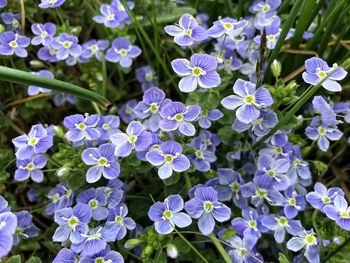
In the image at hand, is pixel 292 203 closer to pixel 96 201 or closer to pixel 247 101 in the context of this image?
pixel 247 101

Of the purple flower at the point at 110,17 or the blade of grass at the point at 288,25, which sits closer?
the blade of grass at the point at 288,25

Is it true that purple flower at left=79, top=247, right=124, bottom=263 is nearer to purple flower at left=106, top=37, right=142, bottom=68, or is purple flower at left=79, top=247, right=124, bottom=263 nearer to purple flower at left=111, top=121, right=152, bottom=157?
purple flower at left=111, top=121, right=152, bottom=157

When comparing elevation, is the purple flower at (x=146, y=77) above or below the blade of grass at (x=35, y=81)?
below

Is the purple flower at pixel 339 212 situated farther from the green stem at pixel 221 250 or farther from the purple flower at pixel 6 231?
the purple flower at pixel 6 231

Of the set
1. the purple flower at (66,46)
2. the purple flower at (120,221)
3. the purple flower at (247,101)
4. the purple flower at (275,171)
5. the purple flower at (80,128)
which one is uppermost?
the purple flower at (247,101)

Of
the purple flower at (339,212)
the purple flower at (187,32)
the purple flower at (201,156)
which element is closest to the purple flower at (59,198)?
the purple flower at (201,156)

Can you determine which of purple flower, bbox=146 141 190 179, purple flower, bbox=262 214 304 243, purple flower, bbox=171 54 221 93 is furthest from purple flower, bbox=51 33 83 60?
purple flower, bbox=262 214 304 243
